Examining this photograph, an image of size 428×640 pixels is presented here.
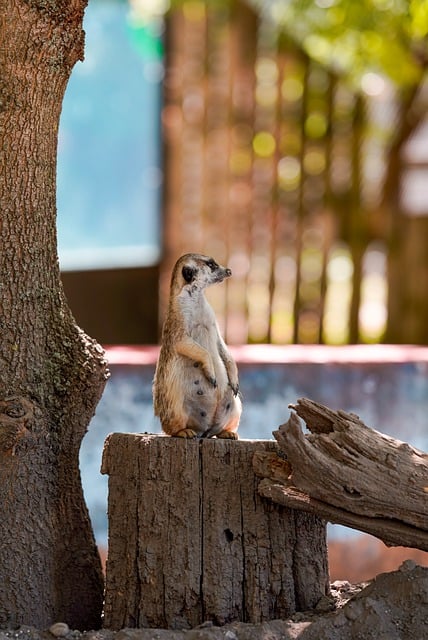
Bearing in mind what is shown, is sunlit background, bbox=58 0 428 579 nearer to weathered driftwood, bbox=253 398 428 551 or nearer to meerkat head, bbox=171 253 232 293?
meerkat head, bbox=171 253 232 293

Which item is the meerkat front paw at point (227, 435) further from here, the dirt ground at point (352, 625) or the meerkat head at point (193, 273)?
the dirt ground at point (352, 625)

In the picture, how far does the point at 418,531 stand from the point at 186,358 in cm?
107

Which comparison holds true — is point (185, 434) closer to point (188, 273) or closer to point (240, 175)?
point (188, 273)

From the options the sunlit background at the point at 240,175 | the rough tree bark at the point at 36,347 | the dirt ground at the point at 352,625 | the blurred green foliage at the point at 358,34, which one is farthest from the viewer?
the sunlit background at the point at 240,175

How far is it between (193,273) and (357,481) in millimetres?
1076

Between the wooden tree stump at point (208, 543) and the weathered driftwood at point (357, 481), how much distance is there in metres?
0.16

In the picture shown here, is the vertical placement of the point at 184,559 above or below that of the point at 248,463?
below

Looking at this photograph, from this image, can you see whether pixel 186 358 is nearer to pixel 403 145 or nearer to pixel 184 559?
pixel 184 559

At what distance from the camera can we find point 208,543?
3.73 metres

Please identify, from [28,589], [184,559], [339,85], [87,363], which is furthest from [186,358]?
[339,85]

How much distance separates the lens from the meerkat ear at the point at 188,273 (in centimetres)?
413

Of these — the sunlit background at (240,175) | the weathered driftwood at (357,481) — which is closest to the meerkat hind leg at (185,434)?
the weathered driftwood at (357,481)

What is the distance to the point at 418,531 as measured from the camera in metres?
3.58

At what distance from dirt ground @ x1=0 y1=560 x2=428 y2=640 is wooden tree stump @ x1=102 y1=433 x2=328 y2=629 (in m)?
0.14
